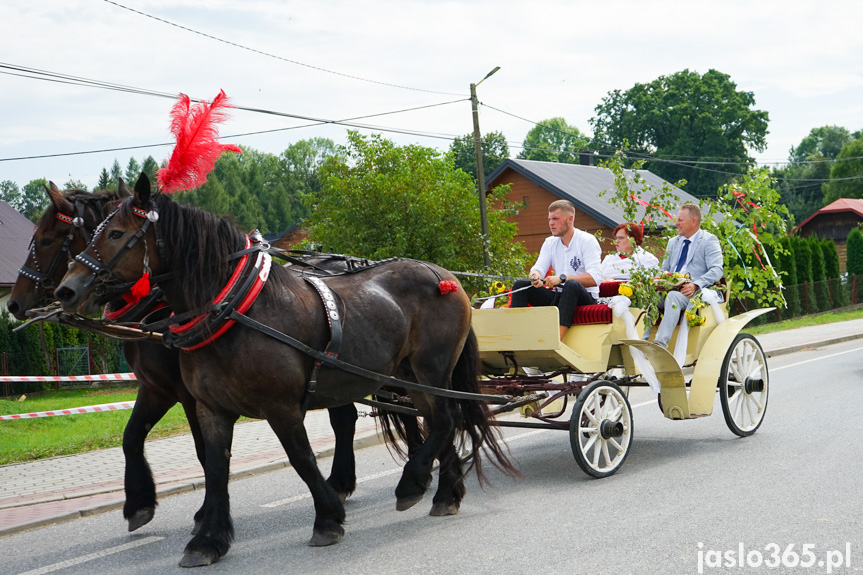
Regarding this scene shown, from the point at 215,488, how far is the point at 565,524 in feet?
6.75

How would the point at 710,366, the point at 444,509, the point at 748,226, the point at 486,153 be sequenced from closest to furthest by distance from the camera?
the point at 444,509, the point at 710,366, the point at 748,226, the point at 486,153

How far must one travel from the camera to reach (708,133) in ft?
199

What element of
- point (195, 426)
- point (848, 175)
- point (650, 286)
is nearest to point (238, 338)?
point (195, 426)

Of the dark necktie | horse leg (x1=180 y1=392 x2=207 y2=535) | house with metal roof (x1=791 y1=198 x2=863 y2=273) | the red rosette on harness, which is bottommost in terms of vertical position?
horse leg (x1=180 y1=392 x2=207 y2=535)

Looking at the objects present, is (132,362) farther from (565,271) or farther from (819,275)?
(819,275)

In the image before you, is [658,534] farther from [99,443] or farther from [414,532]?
[99,443]

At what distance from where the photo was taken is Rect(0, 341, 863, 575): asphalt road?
4.37 metres

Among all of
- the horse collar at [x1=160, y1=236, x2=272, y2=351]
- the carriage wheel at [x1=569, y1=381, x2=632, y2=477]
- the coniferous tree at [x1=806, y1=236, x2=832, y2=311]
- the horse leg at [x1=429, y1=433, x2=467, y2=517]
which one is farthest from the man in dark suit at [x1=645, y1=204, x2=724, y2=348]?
the coniferous tree at [x1=806, y1=236, x2=832, y2=311]

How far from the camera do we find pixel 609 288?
23.7 feet

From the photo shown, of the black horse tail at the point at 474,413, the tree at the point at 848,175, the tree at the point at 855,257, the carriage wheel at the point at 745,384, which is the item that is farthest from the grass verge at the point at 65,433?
the tree at the point at 848,175

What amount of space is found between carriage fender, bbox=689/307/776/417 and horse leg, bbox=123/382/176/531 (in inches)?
170

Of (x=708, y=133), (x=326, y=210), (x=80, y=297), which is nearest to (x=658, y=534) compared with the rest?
(x=80, y=297)

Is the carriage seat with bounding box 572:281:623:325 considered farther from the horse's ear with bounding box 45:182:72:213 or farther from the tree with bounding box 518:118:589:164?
the tree with bounding box 518:118:589:164

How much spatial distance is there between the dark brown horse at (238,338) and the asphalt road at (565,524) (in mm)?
323
